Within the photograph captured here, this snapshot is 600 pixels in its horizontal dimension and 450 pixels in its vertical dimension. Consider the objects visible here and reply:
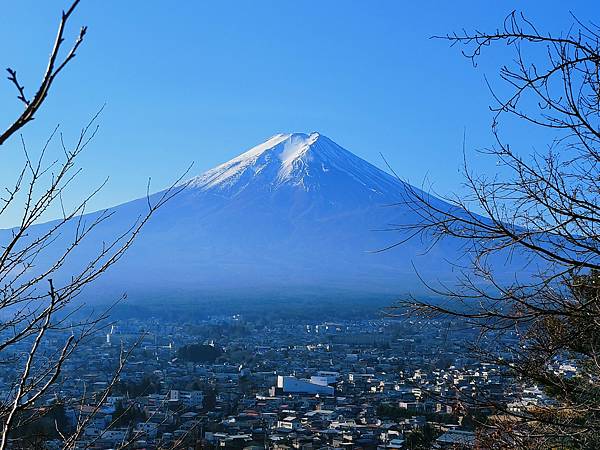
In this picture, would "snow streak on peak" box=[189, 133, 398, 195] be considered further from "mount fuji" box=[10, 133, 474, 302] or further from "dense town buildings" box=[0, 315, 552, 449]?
"dense town buildings" box=[0, 315, 552, 449]

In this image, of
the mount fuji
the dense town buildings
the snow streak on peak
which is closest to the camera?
the dense town buildings

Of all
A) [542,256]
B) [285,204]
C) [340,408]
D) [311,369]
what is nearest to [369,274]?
[285,204]

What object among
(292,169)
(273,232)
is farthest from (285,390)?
(292,169)

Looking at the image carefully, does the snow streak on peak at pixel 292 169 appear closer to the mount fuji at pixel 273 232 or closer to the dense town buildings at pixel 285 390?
the mount fuji at pixel 273 232

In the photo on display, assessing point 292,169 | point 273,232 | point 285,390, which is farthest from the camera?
point 292,169

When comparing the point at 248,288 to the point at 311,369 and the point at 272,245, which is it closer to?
the point at 272,245

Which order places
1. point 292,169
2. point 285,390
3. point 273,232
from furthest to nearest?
point 292,169 < point 273,232 < point 285,390

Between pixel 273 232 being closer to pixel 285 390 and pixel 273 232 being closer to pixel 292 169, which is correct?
pixel 292 169

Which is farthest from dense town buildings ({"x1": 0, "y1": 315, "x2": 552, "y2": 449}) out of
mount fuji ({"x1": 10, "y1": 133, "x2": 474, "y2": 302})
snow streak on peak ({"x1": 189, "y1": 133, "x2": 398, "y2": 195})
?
snow streak on peak ({"x1": 189, "y1": 133, "x2": 398, "y2": 195})
